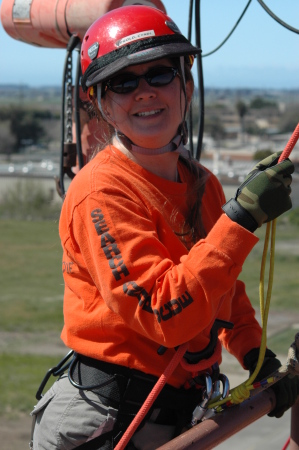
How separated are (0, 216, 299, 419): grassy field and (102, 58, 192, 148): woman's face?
0.48 metres

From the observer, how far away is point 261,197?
2008mm

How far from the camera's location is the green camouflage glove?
79.2 inches

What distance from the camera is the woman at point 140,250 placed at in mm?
2012

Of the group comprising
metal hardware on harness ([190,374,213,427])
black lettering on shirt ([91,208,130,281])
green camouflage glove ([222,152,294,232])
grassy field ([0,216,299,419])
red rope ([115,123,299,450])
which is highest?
green camouflage glove ([222,152,294,232])

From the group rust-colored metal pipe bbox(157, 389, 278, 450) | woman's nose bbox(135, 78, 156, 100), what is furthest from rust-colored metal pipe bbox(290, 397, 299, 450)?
woman's nose bbox(135, 78, 156, 100)

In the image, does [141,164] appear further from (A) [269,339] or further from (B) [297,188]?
(B) [297,188]

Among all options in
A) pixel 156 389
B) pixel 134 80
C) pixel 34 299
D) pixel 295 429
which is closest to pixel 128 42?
pixel 134 80

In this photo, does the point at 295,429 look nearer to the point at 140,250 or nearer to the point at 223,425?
the point at 223,425

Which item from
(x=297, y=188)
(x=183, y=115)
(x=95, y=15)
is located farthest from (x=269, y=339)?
(x=297, y=188)

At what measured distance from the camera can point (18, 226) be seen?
106 feet

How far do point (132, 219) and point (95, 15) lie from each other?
64.0 inches

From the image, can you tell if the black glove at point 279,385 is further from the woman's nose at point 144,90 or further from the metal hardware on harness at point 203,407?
the woman's nose at point 144,90

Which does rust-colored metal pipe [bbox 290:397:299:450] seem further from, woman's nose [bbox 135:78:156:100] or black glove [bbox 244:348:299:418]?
woman's nose [bbox 135:78:156:100]

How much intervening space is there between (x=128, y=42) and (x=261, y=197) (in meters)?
0.64
